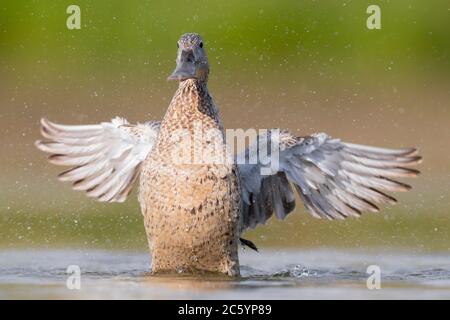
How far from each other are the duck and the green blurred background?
2.08 m

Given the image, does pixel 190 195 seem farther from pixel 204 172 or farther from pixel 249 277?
pixel 249 277

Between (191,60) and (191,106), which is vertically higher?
(191,60)

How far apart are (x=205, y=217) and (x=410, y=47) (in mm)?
5924

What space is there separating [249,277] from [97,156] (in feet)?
4.54

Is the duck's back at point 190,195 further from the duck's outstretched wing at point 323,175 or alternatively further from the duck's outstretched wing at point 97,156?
the duck's outstretched wing at point 97,156

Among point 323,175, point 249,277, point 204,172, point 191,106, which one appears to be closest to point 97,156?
point 191,106

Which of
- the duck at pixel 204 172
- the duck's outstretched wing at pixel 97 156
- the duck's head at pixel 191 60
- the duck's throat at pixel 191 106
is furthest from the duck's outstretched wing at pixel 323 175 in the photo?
the duck's outstretched wing at pixel 97 156

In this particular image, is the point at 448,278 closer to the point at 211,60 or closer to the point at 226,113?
the point at 226,113

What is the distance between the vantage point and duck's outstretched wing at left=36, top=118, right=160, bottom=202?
9086mm

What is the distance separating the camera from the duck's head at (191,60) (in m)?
8.36

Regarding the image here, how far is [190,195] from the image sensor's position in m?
8.10

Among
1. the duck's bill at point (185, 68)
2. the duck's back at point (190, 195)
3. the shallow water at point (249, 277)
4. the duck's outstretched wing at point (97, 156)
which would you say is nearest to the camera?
the shallow water at point (249, 277)

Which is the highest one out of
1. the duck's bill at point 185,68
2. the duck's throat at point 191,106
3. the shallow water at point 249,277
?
the duck's bill at point 185,68

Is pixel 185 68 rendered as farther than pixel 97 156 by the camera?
No
